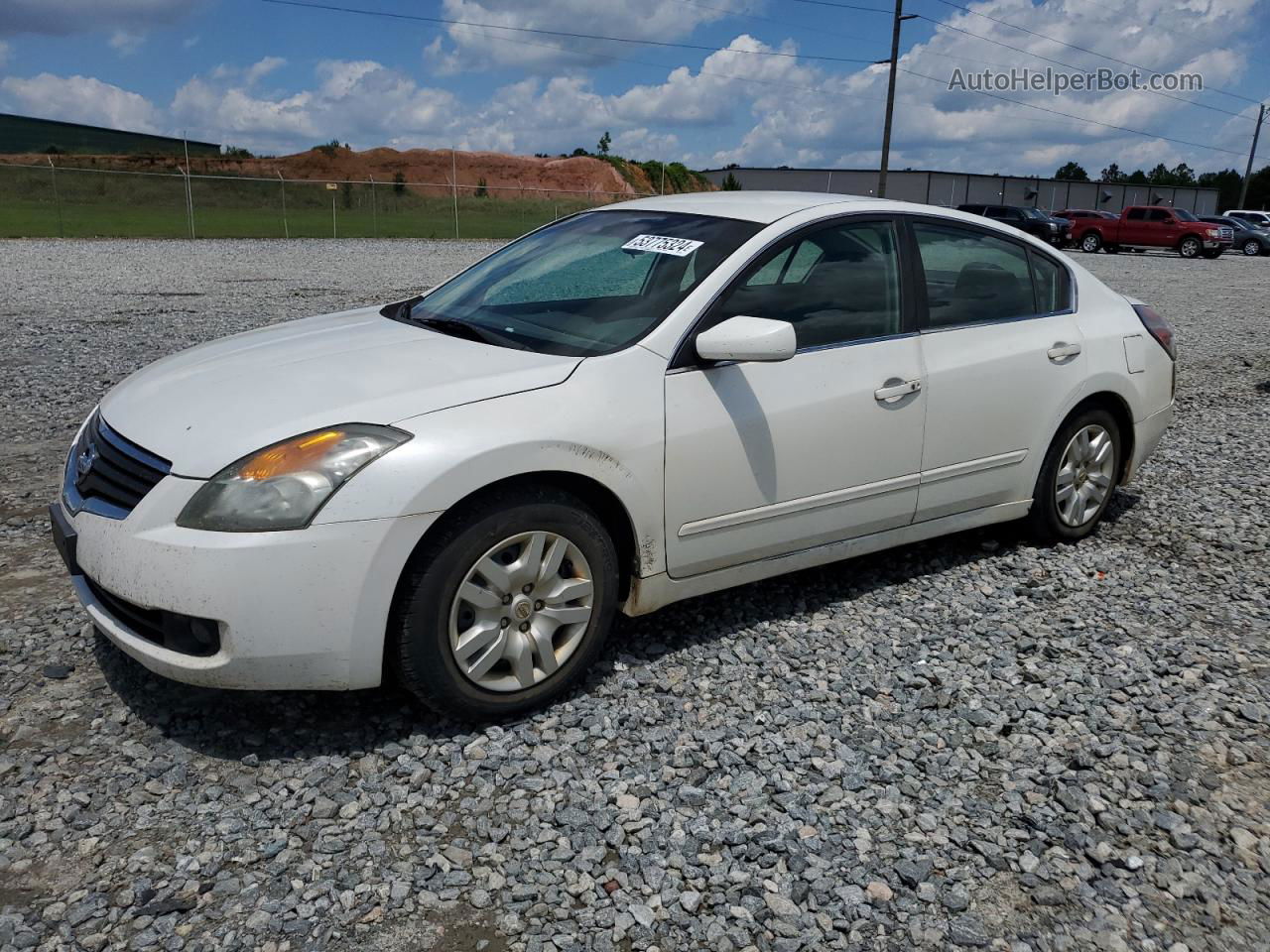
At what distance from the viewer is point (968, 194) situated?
224 feet

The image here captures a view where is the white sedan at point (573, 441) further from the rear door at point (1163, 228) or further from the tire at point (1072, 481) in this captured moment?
the rear door at point (1163, 228)

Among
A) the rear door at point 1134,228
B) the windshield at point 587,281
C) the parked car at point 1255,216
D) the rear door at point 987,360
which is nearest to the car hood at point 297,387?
the windshield at point 587,281

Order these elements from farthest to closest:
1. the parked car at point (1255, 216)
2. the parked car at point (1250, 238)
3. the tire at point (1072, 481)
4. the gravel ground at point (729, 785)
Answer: the parked car at point (1255, 216)
the parked car at point (1250, 238)
the tire at point (1072, 481)
the gravel ground at point (729, 785)

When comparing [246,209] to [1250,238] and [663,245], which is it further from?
[663,245]

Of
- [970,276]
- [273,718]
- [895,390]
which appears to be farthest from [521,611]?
[970,276]

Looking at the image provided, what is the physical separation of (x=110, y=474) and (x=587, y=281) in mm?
1796

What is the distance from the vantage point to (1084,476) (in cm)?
506

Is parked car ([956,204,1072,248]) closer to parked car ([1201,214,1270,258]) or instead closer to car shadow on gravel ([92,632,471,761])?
parked car ([1201,214,1270,258])

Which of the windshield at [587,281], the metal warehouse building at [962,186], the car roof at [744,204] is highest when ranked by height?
the metal warehouse building at [962,186]

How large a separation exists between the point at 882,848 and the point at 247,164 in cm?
5292

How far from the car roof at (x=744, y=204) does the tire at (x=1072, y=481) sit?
1.45 meters

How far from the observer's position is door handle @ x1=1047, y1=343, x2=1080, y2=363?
15.3 feet

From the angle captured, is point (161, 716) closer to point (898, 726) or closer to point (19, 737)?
point (19, 737)

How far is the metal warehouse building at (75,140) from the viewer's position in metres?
58.3
